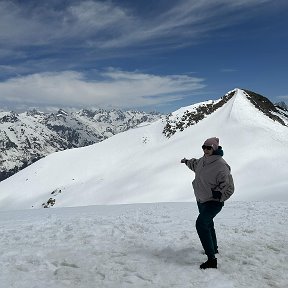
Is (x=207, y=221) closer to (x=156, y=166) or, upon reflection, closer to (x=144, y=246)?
(x=144, y=246)

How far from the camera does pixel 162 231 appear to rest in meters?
11.9

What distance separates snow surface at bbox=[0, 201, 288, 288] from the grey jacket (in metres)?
1.57

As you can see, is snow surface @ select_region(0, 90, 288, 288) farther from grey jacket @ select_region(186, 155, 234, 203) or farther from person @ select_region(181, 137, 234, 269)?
grey jacket @ select_region(186, 155, 234, 203)

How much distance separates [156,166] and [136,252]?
118 ft

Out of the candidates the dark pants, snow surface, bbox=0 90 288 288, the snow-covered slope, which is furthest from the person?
the snow-covered slope

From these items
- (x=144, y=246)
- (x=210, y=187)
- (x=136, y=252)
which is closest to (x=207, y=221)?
(x=210, y=187)

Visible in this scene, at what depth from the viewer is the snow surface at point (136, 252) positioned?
7812 millimetres

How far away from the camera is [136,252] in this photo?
965 cm

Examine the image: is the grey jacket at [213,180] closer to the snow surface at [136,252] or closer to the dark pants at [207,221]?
the dark pants at [207,221]

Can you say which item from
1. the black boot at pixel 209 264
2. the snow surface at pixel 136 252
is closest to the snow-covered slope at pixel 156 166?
the snow surface at pixel 136 252

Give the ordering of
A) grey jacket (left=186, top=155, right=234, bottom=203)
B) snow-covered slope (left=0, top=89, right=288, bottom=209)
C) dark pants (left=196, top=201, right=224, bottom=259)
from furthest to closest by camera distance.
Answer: snow-covered slope (left=0, top=89, right=288, bottom=209), dark pants (left=196, top=201, right=224, bottom=259), grey jacket (left=186, top=155, right=234, bottom=203)

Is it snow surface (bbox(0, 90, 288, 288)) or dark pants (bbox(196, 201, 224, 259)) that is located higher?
dark pants (bbox(196, 201, 224, 259))

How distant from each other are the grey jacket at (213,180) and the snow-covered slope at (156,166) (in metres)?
15.4

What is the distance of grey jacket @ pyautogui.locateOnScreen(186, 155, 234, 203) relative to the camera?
8148 mm
